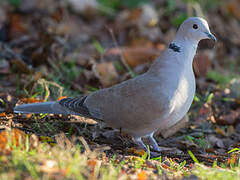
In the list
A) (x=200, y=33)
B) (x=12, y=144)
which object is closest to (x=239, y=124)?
(x=200, y=33)

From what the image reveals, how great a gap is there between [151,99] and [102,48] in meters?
3.03

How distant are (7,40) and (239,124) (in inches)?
149

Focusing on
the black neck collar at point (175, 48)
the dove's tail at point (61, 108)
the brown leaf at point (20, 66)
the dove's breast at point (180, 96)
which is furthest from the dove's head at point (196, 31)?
the brown leaf at point (20, 66)

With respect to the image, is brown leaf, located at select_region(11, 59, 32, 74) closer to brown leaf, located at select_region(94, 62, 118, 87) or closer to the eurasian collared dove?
brown leaf, located at select_region(94, 62, 118, 87)

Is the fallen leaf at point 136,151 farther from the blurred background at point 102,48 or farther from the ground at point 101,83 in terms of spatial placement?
the blurred background at point 102,48

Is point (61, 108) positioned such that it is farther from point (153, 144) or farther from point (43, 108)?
point (153, 144)

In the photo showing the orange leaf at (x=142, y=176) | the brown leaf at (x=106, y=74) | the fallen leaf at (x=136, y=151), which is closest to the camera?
the orange leaf at (x=142, y=176)

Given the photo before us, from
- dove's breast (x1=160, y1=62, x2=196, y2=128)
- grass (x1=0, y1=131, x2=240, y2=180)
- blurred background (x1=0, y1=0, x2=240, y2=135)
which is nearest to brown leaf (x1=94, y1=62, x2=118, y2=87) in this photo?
blurred background (x1=0, y1=0, x2=240, y2=135)

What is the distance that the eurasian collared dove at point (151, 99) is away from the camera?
297 centimetres

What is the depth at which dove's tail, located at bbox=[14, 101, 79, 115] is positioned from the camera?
326 centimetres

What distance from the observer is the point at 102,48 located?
5.86 metres

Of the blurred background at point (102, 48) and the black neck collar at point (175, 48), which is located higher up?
the blurred background at point (102, 48)

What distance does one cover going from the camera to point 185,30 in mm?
3260

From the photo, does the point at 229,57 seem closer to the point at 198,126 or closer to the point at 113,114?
the point at 198,126
